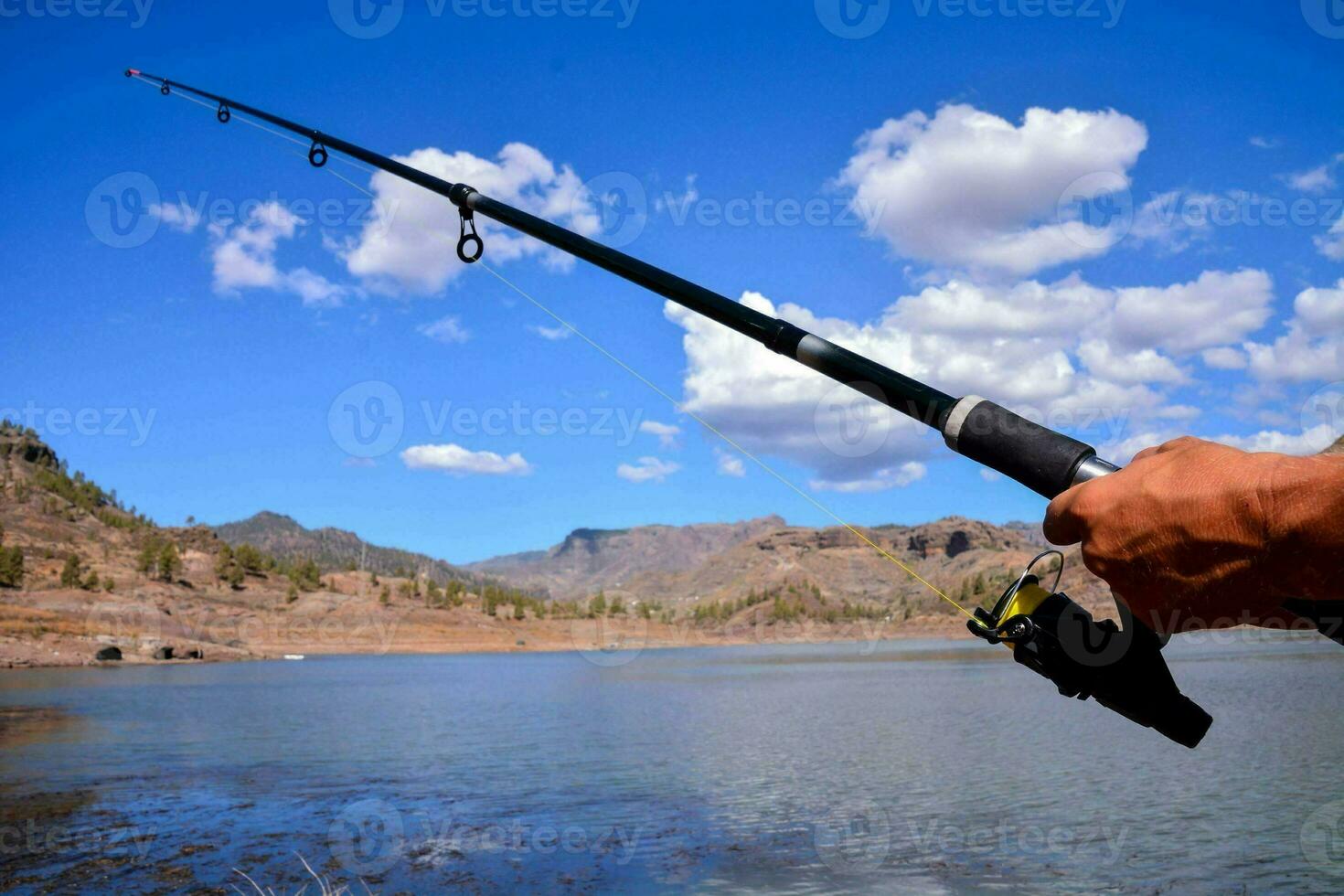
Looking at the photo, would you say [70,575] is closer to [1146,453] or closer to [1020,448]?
[1020,448]

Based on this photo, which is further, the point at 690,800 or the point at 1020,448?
the point at 690,800

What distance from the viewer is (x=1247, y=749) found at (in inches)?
1177

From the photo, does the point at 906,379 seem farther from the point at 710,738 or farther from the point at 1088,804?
the point at 710,738

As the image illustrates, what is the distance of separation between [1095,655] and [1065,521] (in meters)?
0.66

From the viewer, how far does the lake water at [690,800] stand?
56.6 feet

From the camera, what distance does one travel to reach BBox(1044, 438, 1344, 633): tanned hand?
6.53 feet

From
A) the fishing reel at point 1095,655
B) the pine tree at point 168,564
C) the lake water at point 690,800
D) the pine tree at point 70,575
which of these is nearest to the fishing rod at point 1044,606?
the fishing reel at point 1095,655

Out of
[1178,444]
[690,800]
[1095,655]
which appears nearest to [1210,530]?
[1178,444]

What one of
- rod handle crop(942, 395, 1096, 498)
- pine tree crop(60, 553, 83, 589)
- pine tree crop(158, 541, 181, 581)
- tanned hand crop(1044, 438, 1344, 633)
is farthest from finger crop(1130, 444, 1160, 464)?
pine tree crop(158, 541, 181, 581)

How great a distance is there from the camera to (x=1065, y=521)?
2.44m

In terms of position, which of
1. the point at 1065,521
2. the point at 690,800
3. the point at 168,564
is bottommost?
the point at 690,800

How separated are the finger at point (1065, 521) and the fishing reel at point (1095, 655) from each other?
0.41 m

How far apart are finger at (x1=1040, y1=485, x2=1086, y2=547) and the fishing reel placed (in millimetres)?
410

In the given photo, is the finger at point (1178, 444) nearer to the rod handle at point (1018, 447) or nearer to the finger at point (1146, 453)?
the finger at point (1146, 453)
